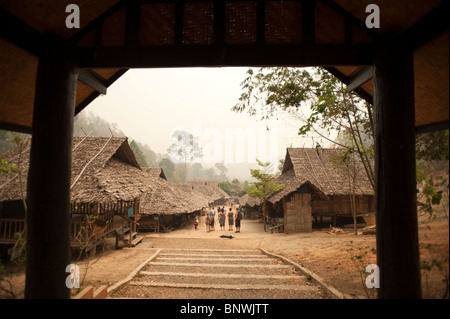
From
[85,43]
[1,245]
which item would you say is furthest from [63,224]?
[1,245]

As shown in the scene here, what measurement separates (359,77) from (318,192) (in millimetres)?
11968

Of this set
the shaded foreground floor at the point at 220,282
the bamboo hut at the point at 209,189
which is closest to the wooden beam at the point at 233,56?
the shaded foreground floor at the point at 220,282

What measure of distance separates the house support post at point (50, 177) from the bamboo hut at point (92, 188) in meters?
5.08

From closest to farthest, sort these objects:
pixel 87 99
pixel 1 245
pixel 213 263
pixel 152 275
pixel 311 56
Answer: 1. pixel 311 56
2. pixel 87 99
3. pixel 152 275
4. pixel 213 263
5. pixel 1 245

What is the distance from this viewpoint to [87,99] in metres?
3.74

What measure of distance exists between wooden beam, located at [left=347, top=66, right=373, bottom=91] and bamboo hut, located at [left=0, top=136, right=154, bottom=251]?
7.54 meters

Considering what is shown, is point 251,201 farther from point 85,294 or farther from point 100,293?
point 85,294

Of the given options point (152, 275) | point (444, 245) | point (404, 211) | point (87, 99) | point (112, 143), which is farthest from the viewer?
point (112, 143)

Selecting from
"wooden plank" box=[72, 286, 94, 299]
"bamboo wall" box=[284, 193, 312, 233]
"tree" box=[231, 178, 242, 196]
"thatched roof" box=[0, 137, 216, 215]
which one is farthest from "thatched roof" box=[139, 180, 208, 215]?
"tree" box=[231, 178, 242, 196]

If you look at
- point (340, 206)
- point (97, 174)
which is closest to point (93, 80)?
point (97, 174)

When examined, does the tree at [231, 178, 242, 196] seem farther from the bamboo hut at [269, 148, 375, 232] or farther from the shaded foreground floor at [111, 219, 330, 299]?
the shaded foreground floor at [111, 219, 330, 299]

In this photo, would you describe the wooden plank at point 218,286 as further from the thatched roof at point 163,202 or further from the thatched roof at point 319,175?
the thatched roof at point 163,202
